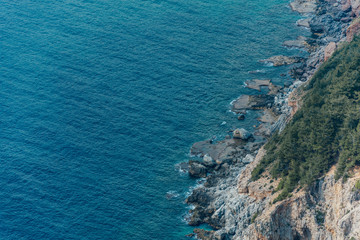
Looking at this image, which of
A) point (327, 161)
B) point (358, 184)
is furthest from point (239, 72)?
point (358, 184)

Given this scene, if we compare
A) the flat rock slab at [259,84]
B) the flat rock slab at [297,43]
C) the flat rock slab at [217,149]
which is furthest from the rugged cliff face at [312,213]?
the flat rock slab at [297,43]

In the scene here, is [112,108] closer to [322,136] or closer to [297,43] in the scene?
[322,136]

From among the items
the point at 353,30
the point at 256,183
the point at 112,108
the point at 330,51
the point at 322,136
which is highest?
the point at 353,30

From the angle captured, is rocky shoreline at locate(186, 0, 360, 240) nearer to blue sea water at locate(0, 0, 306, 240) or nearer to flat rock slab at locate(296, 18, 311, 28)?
blue sea water at locate(0, 0, 306, 240)

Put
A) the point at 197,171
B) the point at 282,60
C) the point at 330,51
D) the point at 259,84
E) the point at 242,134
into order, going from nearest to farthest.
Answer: the point at 197,171, the point at 242,134, the point at 330,51, the point at 259,84, the point at 282,60

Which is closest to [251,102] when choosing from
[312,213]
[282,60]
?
[282,60]

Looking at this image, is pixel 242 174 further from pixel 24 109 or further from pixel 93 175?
pixel 24 109
